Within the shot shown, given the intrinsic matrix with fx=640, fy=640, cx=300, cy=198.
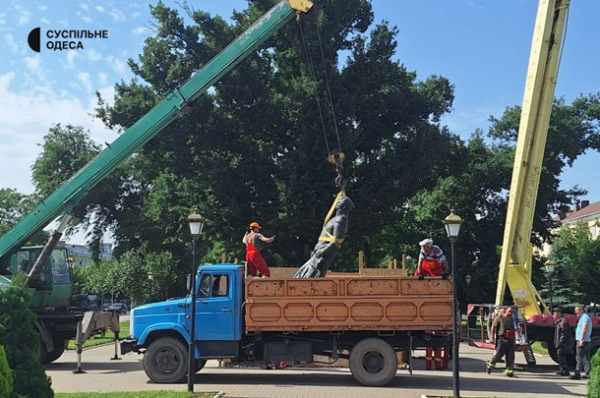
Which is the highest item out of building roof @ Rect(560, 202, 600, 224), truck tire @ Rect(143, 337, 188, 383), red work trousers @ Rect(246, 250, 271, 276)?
building roof @ Rect(560, 202, 600, 224)

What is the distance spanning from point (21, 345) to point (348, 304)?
24.9ft

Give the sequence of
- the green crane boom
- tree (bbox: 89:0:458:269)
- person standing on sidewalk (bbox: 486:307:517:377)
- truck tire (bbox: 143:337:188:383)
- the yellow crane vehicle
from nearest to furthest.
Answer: truck tire (bbox: 143:337:188:383), person standing on sidewalk (bbox: 486:307:517:377), the yellow crane vehicle, the green crane boom, tree (bbox: 89:0:458:269)

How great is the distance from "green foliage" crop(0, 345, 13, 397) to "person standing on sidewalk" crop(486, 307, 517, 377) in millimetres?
12092

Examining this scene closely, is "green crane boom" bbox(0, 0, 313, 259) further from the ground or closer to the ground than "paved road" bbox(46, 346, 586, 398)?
further from the ground

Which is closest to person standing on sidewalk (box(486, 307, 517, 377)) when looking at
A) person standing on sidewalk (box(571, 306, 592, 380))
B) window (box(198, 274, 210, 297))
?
person standing on sidewalk (box(571, 306, 592, 380))

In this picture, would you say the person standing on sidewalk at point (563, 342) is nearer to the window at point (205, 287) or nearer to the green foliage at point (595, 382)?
the window at point (205, 287)

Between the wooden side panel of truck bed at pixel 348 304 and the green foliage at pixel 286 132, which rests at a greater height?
the green foliage at pixel 286 132

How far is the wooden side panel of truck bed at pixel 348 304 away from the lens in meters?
13.7

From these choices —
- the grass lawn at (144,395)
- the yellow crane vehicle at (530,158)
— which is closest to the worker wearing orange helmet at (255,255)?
the grass lawn at (144,395)

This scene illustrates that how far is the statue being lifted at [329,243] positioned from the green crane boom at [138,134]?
645cm

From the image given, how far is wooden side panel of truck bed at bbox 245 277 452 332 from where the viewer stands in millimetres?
13742

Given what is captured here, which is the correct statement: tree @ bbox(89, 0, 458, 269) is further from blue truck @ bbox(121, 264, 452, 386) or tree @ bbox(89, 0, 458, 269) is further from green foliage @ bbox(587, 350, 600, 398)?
green foliage @ bbox(587, 350, 600, 398)

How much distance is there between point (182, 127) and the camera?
2684 cm

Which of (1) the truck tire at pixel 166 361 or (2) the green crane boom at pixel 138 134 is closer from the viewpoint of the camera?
(1) the truck tire at pixel 166 361
